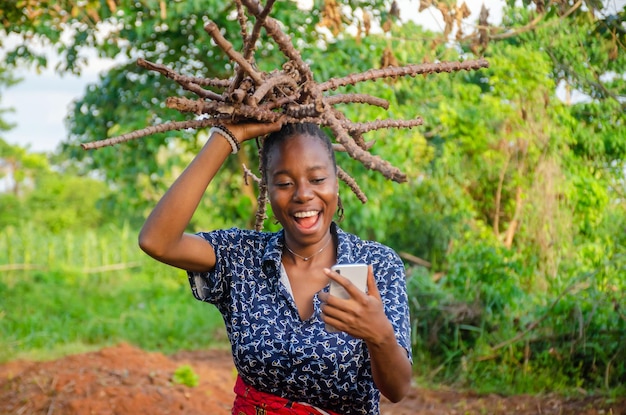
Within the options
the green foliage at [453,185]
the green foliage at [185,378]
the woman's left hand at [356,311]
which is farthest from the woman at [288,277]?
the green foliage at [185,378]

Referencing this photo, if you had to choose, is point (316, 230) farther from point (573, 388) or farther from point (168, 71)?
point (573, 388)

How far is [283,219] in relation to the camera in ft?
6.98

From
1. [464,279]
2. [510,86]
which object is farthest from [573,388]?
[510,86]

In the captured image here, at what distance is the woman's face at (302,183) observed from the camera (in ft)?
6.80

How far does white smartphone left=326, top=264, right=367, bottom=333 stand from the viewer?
1.63 meters

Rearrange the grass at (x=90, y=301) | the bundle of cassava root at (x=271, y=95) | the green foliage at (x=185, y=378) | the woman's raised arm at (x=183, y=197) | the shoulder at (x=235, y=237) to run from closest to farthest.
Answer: the bundle of cassava root at (x=271, y=95) → the woman's raised arm at (x=183, y=197) → the shoulder at (x=235, y=237) → the green foliage at (x=185, y=378) → the grass at (x=90, y=301)

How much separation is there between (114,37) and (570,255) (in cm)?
429

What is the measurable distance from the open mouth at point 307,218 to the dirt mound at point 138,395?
9.00 ft

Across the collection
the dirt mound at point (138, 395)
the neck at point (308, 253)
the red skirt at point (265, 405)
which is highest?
the neck at point (308, 253)

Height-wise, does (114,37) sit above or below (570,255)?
above

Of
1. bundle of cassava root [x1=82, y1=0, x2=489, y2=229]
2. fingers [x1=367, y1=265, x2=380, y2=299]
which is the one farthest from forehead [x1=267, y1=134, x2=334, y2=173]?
fingers [x1=367, y1=265, x2=380, y2=299]

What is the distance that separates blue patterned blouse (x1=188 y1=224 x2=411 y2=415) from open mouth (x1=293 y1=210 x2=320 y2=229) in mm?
141

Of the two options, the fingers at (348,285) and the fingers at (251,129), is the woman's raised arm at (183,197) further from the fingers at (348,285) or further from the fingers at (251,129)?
the fingers at (348,285)

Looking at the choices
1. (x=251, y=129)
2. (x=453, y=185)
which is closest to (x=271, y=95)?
(x=251, y=129)
